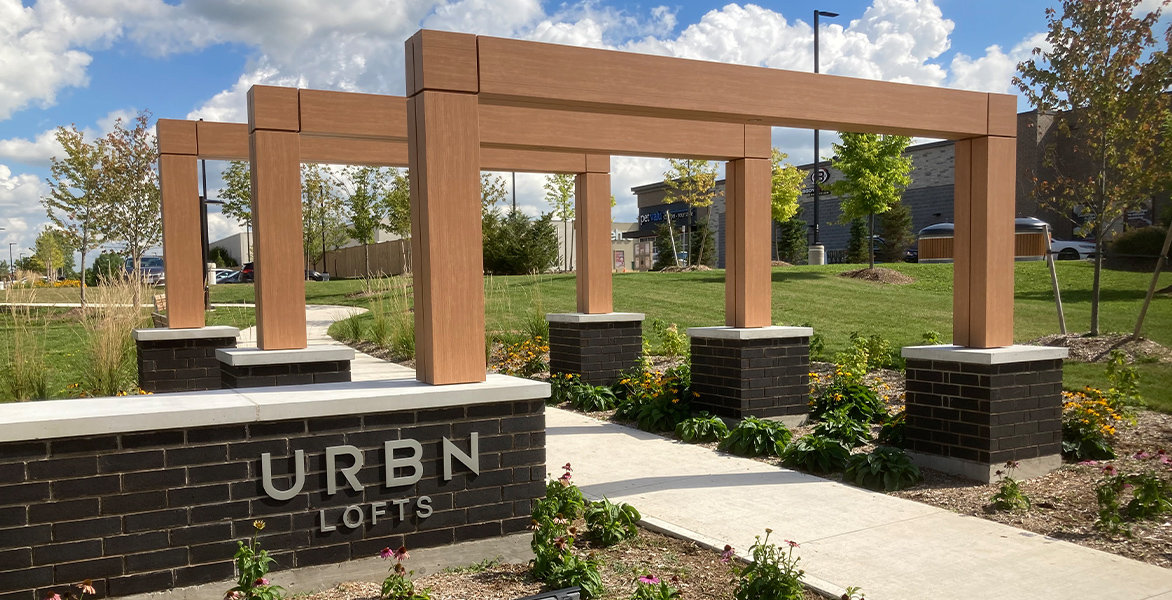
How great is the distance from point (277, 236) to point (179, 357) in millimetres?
2672

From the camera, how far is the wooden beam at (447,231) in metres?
4.64

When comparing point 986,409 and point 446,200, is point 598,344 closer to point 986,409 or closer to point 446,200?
point 986,409

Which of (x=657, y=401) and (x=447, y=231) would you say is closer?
(x=447, y=231)

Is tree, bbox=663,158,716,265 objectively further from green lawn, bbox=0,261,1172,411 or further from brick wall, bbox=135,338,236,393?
brick wall, bbox=135,338,236,393

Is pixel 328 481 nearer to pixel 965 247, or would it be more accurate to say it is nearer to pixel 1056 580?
pixel 1056 580

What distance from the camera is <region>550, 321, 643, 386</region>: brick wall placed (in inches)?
400

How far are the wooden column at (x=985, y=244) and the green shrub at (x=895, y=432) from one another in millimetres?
827

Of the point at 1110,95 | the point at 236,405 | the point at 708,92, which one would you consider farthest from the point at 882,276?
the point at 236,405

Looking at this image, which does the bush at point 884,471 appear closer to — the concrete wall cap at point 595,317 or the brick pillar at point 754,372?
the brick pillar at point 754,372

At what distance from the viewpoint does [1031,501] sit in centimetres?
578

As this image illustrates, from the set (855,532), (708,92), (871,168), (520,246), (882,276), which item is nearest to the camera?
(855,532)

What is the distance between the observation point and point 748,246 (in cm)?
823

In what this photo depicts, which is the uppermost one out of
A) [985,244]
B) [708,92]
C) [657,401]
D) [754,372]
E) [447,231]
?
[708,92]

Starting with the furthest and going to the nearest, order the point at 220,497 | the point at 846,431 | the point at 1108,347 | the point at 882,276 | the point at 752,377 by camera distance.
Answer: the point at 882,276, the point at 1108,347, the point at 752,377, the point at 846,431, the point at 220,497
